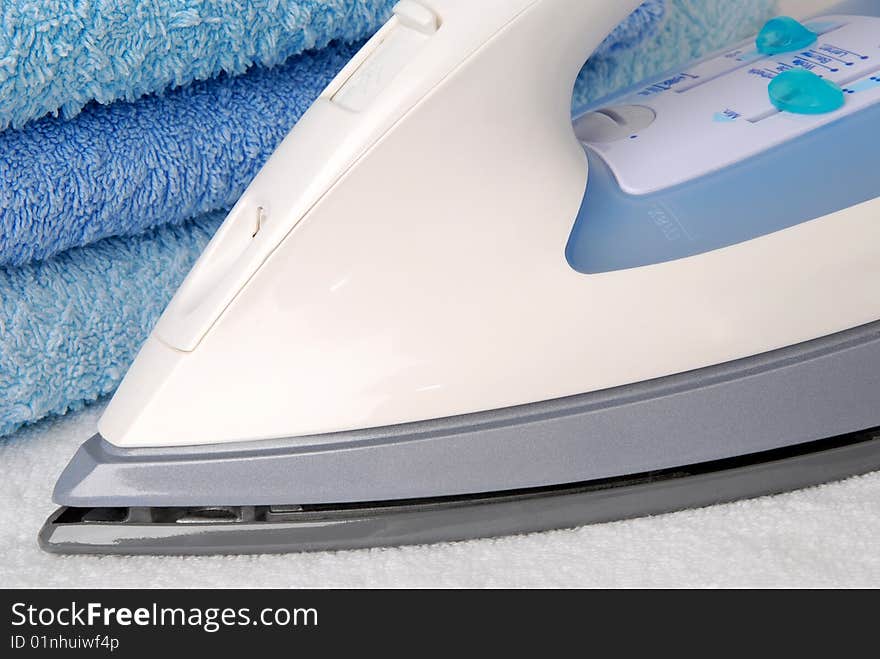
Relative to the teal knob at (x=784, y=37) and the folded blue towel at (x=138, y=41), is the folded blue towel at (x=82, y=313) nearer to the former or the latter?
the folded blue towel at (x=138, y=41)

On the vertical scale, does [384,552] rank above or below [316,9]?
below

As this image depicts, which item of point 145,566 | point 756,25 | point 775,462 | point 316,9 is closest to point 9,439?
point 145,566

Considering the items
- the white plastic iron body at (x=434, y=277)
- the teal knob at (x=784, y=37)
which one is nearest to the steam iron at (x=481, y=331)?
the white plastic iron body at (x=434, y=277)

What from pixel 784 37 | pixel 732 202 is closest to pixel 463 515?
pixel 732 202

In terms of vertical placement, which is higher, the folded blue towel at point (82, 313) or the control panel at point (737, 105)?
the control panel at point (737, 105)

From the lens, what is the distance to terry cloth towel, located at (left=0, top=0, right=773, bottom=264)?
2.00 ft

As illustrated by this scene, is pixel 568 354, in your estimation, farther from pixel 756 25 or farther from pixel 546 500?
pixel 756 25

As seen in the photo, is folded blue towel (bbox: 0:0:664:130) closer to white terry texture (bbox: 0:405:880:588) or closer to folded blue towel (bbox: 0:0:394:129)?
folded blue towel (bbox: 0:0:394:129)

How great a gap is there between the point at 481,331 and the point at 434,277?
0.03 metres

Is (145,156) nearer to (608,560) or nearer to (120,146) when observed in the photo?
(120,146)

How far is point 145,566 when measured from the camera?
1.81 ft

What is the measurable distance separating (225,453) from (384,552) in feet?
0.29

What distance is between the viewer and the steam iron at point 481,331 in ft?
1.74

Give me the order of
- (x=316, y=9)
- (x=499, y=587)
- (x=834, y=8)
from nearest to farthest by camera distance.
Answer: (x=499, y=587), (x=316, y=9), (x=834, y=8)
